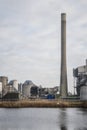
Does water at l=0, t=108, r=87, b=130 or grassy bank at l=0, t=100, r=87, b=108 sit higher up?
grassy bank at l=0, t=100, r=87, b=108

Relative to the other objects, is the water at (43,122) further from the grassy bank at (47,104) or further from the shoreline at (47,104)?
the grassy bank at (47,104)

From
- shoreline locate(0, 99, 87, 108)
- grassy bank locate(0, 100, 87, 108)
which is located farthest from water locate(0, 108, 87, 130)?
grassy bank locate(0, 100, 87, 108)

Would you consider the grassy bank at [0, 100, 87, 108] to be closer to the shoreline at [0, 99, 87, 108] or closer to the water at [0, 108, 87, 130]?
the shoreline at [0, 99, 87, 108]

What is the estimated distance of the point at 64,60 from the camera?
199m

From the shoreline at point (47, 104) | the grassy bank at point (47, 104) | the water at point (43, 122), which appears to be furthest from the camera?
the grassy bank at point (47, 104)

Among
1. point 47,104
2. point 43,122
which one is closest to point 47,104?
point 47,104

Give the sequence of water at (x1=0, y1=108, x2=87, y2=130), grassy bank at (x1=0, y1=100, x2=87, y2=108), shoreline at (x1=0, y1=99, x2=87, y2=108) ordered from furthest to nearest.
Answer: grassy bank at (x1=0, y1=100, x2=87, y2=108), shoreline at (x1=0, y1=99, x2=87, y2=108), water at (x1=0, y1=108, x2=87, y2=130)

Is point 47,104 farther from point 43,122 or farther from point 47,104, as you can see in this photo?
point 43,122

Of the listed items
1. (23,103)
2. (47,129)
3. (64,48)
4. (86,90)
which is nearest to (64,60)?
(64,48)

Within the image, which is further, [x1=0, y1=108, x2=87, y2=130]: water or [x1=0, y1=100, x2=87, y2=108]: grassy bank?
[x1=0, y1=100, x2=87, y2=108]: grassy bank

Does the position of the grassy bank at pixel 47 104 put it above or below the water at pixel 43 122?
above

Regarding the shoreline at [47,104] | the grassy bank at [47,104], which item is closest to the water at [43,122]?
the shoreline at [47,104]

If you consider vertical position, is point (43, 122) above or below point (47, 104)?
below

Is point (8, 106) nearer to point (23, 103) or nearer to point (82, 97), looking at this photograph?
point (23, 103)
